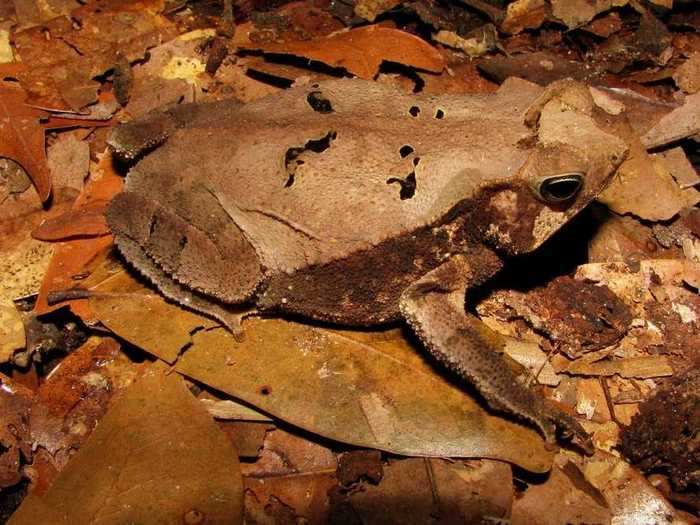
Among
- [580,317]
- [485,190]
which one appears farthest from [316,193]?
[580,317]

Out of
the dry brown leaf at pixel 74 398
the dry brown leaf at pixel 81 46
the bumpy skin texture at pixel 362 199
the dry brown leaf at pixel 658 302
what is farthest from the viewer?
the dry brown leaf at pixel 81 46

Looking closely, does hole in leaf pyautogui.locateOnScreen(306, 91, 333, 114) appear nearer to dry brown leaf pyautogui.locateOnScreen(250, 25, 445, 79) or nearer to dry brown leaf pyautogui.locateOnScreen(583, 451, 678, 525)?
dry brown leaf pyautogui.locateOnScreen(250, 25, 445, 79)

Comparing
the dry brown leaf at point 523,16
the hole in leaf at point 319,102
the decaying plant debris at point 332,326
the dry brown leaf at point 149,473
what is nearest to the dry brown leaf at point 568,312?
the decaying plant debris at point 332,326

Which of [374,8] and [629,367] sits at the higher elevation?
[374,8]

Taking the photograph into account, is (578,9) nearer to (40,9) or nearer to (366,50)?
(366,50)

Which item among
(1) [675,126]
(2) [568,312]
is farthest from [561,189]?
(1) [675,126]

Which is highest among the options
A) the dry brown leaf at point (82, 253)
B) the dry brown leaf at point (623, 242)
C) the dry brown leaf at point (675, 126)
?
the dry brown leaf at point (675, 126)

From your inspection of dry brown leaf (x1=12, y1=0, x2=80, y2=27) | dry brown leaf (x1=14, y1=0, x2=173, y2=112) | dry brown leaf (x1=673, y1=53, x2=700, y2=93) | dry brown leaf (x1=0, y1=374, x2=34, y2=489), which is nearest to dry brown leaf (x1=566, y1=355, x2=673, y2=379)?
dry brown leaf (x1=673, y1=53, x2=700, y2=93)

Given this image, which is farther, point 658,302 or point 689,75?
point 689,75

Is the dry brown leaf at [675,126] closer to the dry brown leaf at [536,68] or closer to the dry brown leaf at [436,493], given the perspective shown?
the dry brown leaf at [536,68]

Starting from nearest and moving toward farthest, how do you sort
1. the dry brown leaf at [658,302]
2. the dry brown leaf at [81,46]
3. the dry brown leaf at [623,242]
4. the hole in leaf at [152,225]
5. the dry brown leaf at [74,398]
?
the hole in leaf at [152,225] → the dry brown leaf at [74,398] → the dry brown leaf at [658,302] → the dry brown leaf at [623,242] → the dry brown leaf at [81,46]
